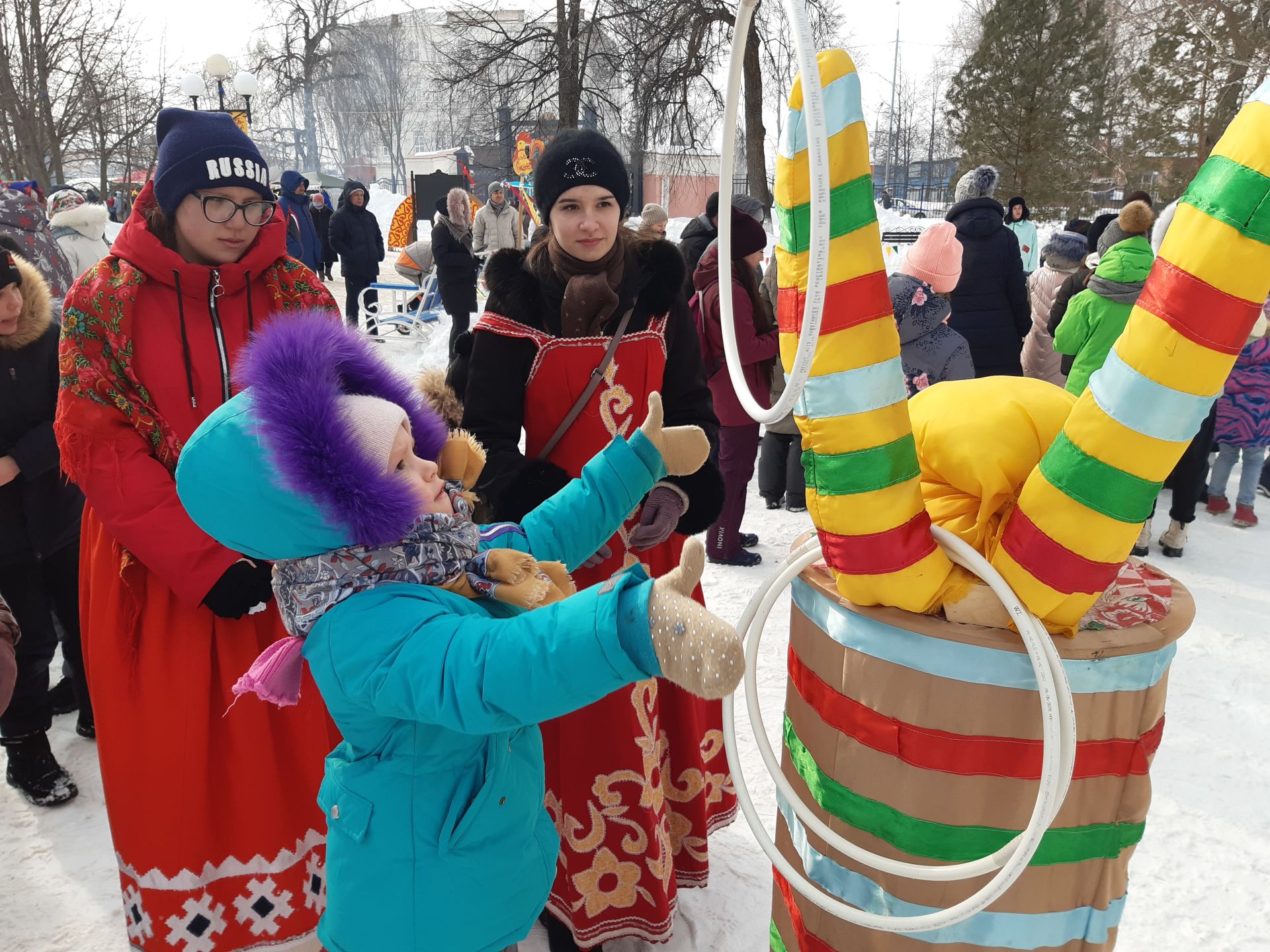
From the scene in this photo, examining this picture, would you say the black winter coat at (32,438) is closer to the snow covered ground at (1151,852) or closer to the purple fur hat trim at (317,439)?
the snow covered ground at (1151,852)

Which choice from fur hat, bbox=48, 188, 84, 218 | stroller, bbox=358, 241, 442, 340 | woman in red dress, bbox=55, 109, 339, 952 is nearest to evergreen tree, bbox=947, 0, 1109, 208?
stroller, bbox=358, 241, 442, 340

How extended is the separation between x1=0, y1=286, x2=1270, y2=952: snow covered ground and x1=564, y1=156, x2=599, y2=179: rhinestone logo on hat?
1910 millimetres

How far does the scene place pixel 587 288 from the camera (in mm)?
2039

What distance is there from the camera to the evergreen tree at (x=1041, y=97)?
2006 cm

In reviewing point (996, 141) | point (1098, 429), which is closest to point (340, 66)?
point (996, 141)

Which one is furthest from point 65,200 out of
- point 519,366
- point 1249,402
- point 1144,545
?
point 1249,402

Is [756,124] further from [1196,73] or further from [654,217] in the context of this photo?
[1196,73]

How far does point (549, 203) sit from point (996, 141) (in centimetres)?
2181

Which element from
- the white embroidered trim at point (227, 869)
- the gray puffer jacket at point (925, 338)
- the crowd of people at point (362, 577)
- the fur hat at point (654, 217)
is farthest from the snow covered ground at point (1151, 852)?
the fur hat at point (654, 217)

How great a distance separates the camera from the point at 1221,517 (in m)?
5.66

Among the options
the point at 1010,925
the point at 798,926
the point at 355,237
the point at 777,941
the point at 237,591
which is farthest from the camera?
the point at 355,237

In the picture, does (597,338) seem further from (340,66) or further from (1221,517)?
(340,66)

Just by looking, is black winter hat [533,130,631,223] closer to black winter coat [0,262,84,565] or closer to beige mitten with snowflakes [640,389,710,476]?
beige mitten with snowflakes [640,389,710,476]

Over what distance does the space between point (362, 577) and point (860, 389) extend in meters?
0.76
